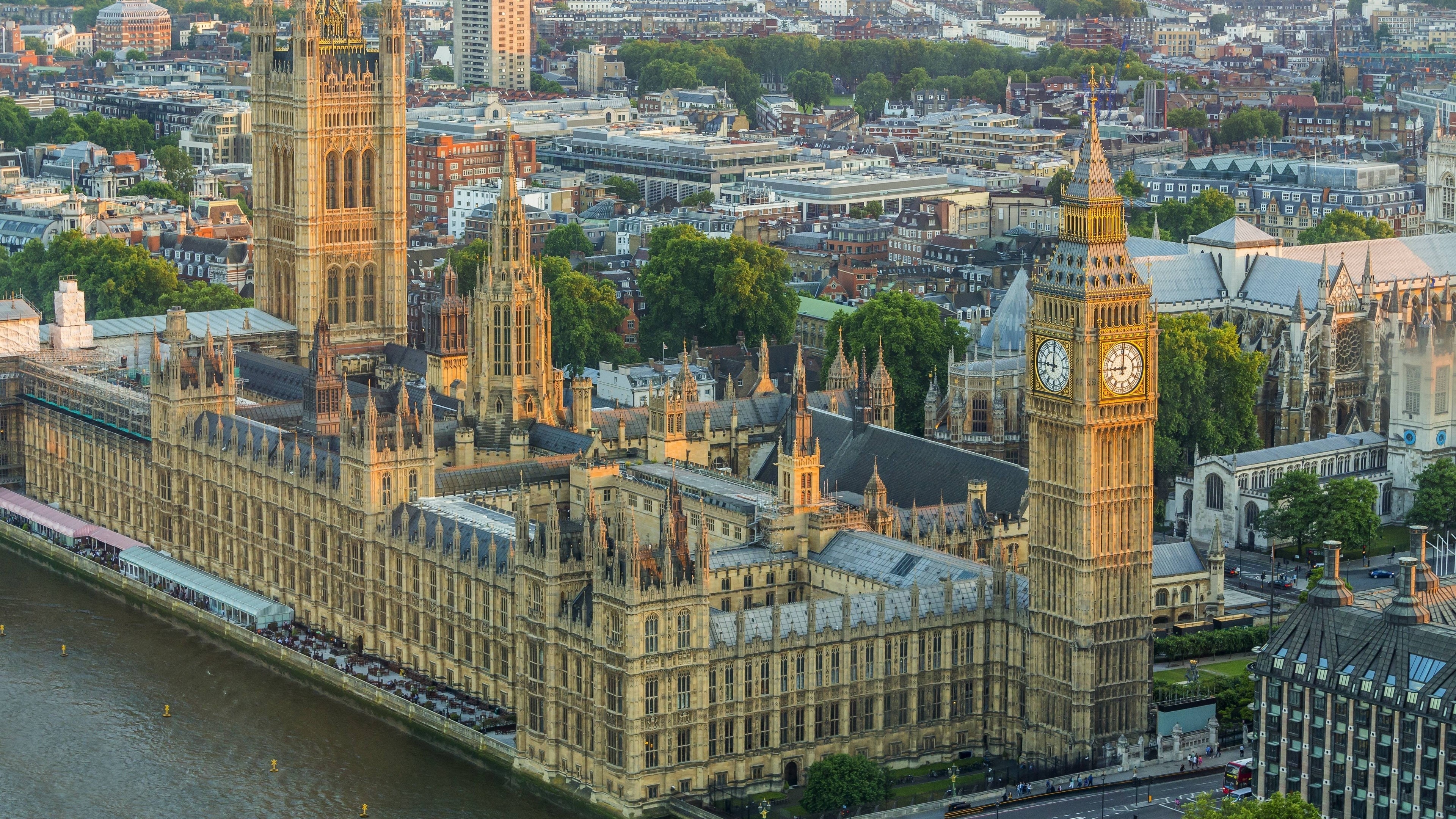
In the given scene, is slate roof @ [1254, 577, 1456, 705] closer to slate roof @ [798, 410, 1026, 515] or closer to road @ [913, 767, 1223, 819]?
road @ [913, 767, 1223, 819]

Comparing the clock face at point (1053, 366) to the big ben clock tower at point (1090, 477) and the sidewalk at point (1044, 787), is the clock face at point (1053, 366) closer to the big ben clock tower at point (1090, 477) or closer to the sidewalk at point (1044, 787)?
the big ben clock tower at point (1090, 477)

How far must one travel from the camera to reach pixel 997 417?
189m

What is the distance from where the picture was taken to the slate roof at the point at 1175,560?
165 meters

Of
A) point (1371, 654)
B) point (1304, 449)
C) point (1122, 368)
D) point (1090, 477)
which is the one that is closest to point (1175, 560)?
point (1304, 449)

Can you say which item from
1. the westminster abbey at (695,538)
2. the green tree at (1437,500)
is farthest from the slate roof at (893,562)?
the green tree at (1437,500)

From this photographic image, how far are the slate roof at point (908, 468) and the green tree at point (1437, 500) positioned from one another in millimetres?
29744

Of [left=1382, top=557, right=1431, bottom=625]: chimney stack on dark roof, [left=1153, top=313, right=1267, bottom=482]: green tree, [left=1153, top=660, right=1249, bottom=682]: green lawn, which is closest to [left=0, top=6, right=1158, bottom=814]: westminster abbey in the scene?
[left=1153, top=660, right=1249, bottom=682]: green lawn

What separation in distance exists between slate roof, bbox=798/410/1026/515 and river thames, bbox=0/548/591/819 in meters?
35.8

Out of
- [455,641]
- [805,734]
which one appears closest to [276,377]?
[455,641]

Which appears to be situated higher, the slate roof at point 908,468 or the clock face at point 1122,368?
the clock face at point 1122,368

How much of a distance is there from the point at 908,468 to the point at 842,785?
42.0 metres

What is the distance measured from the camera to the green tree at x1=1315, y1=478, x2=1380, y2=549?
178 meters

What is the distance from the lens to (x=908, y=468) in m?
171

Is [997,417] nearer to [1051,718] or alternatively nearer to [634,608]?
[1051,718]
